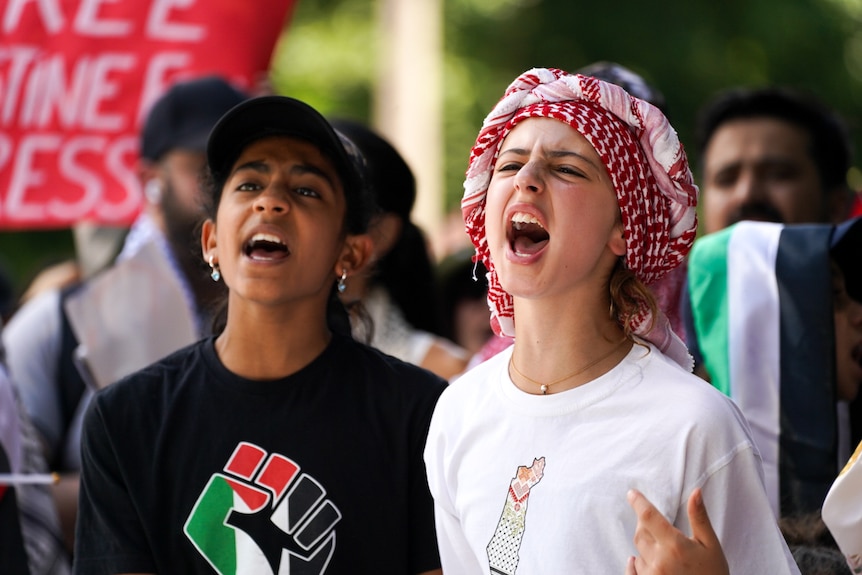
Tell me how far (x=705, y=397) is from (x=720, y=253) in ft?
3.40

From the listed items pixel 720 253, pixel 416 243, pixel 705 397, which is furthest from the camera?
pixel 416 243

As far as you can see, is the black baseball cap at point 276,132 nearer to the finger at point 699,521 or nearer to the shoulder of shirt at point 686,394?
the shoulder of shirt at point 686,394

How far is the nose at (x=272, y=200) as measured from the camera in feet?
10.2

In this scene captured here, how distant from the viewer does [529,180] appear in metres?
2.57

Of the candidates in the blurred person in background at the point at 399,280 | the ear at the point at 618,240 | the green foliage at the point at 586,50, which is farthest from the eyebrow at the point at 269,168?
the green foliage at the point at 586,50

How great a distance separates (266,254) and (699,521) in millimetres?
1372

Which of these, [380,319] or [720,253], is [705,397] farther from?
[380,319]

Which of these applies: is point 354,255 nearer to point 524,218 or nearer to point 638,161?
point 524,218

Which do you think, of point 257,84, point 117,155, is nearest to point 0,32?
point 117,155

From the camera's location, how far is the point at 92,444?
9.85 ft

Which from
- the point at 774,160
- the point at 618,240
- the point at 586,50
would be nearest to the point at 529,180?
the point at 618,240

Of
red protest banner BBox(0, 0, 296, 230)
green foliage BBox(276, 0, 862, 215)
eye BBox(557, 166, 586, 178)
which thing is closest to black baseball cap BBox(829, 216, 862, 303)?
eye BBox(557, 166, 586, 178)

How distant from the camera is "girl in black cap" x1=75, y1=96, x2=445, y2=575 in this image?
2.91 m

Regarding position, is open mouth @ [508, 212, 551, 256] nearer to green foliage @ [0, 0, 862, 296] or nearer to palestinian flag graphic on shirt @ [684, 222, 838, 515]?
palestinian flag graphic on shirt @ [684, 222, 838, 515]
